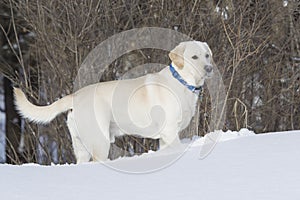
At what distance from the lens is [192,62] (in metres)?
4.35

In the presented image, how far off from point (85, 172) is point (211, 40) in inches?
125

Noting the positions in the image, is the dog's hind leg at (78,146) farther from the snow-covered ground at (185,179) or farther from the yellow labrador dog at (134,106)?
the snow-covered ground at (185,179)

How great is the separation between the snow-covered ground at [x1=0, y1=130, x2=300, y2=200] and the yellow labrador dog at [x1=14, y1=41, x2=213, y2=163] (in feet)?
3.10

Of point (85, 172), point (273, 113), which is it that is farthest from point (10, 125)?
point (85, 172)

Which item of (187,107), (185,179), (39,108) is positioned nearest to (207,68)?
(187,107)

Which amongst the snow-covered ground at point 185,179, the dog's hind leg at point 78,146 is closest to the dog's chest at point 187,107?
the dog's hind leg at point 78,146

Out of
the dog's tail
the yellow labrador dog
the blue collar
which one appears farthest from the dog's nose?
the dog's tail

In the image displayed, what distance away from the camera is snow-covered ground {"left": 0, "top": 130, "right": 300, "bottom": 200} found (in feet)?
7.82

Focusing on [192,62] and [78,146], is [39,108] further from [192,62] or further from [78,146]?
[192,62]

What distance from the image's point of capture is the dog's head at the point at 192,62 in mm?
4355

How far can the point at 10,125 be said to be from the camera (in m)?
9.66

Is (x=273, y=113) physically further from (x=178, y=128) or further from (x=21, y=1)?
(x=21, y=1)

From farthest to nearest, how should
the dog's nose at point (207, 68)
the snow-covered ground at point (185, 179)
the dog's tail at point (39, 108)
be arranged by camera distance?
the dog's nose at point (207, 68) → the dog's tail at point (39, 108) → the snow-covered ground at point (185, 179)

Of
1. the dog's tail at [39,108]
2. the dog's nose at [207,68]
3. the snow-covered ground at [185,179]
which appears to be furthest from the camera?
the dog's nose at [207,68]
